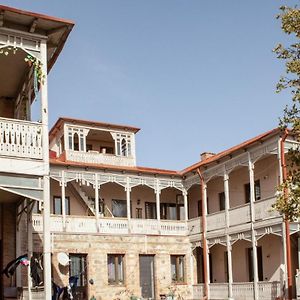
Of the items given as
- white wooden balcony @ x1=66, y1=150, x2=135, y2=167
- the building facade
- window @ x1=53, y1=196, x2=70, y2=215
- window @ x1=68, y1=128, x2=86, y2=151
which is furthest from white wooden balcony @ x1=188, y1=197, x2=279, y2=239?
window @ x1=68, y1=128, x2=86, y2=151

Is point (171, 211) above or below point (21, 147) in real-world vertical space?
below

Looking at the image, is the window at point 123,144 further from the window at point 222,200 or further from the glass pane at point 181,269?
the glass pane at point 181,269

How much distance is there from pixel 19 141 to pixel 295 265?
17.1m

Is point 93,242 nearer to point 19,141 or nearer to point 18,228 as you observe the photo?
point 18,228

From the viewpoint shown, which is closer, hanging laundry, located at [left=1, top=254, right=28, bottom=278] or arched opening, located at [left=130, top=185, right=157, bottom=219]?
hanging laundry, located at [left=1, top=254, right=28, bottom=278]

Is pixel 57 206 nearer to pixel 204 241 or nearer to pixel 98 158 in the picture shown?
pixel 98 158

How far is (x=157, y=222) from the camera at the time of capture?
107 ft

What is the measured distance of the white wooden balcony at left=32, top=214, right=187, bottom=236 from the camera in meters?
29.8

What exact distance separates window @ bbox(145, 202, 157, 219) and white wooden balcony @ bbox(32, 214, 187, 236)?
6.79 feet

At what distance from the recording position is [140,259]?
32.0m

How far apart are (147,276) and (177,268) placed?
6.27ft

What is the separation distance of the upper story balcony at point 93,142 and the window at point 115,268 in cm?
603

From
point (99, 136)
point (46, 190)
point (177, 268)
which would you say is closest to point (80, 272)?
point (177, 268)

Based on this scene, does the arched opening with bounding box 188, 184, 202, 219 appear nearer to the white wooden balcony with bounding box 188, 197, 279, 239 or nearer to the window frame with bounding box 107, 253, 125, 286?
the white wooden balcony with bounding box 188, 197, 279, 239
